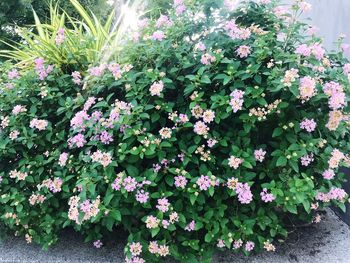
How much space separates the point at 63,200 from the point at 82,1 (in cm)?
578

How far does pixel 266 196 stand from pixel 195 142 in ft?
1.34

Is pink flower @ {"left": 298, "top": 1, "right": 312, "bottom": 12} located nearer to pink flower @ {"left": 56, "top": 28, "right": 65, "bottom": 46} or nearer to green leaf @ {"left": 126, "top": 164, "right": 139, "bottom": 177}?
green leaf @ {"left": 126, "top": 164, "right": 139, "bottom": 177}

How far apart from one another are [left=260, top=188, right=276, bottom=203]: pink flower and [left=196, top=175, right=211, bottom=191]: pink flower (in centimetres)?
26

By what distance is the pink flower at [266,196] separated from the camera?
5.74ft

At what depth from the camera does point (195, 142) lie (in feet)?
5.99

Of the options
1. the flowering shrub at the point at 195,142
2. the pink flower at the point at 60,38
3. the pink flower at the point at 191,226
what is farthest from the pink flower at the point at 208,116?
the pink flower at the point at 60,38

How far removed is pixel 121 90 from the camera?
81.9 inches

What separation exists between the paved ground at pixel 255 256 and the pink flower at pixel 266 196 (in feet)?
1.33

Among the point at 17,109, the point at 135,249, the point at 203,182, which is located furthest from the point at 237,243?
the point at 17,109

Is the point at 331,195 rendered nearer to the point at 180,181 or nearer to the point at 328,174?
the point at 328,174

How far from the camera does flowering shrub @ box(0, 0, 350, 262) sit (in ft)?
5.77

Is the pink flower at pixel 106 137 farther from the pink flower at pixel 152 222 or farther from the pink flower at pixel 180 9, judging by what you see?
the pink flower at pixel 180 9

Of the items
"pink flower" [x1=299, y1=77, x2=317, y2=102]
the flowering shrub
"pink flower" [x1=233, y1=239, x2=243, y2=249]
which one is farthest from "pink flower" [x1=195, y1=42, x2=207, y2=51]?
"pink flower" [x1=233, y1=239, x2=243, y2=249]

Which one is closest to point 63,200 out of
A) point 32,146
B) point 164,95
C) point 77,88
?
point 32,146
